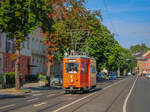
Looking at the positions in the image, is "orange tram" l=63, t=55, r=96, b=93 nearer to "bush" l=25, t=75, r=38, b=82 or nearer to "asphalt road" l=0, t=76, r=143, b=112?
"asphalt road" l=0, t=76, r=143, b=112

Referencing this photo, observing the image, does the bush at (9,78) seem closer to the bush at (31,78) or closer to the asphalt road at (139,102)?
the bush at (31,78)

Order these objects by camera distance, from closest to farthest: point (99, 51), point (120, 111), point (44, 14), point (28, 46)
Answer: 1. point (120, 111)
2. point (44, 14)
3. point (28, 46)
4. point (99, 51)

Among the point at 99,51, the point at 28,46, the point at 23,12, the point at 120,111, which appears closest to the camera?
the point at 120,111

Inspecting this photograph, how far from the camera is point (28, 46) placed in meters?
52.9

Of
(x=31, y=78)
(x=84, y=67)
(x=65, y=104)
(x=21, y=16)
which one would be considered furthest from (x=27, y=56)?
(x=65, y=104)

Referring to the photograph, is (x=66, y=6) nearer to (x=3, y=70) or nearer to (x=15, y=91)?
(x=3, y=70)

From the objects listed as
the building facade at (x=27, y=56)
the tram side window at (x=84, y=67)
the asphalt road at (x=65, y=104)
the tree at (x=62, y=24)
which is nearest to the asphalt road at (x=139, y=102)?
Result: the asphalt road at (x=65, y=104)

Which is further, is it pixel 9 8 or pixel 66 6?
pixel 66 6

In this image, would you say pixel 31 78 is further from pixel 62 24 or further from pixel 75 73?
pixel 75 73

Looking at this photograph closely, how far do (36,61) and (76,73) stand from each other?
112 feet

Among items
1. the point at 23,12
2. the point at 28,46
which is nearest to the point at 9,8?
the point at 23,12

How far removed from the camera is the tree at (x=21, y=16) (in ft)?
83.1

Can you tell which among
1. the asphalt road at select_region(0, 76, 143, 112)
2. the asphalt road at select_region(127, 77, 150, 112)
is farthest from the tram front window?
the asphalt road at select_region(127, 77, 150, 112)

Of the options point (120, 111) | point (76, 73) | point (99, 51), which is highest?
point (99, 51)
